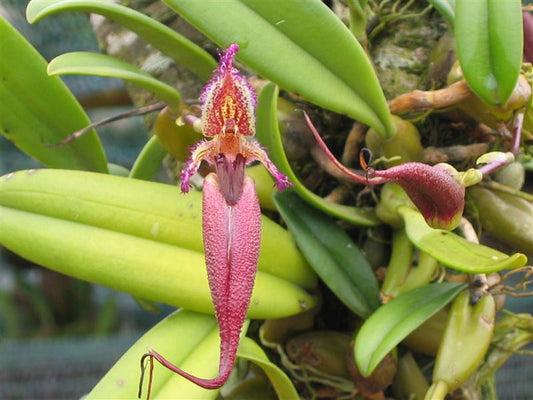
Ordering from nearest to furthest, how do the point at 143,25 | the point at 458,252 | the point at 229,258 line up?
the point at 229,258
the point at 458,252
the point at 143,25

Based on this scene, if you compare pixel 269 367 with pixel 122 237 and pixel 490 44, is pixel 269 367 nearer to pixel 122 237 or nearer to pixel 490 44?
pixel 122 237

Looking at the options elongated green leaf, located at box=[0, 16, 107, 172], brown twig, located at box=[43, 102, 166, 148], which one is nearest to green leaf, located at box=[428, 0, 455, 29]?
brown twig, located at box=[43, 102, 166, 148]

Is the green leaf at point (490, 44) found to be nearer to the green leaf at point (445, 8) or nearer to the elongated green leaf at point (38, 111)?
the green leaf at point (445, 8)

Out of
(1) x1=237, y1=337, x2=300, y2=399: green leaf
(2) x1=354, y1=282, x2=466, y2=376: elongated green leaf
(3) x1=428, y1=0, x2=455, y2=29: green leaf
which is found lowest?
(1) x1=237, y1=337, x2=300, y2=399: green leaf

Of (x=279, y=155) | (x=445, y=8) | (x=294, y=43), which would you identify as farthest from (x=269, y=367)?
(x=445, y=8)

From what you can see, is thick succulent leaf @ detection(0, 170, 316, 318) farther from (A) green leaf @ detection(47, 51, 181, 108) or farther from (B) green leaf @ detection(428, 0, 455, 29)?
(B) green leaf @ detection(428, 0, 455, 29)

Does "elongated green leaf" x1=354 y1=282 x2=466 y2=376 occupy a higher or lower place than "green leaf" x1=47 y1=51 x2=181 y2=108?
lower
